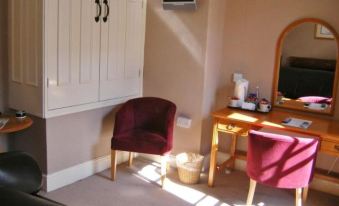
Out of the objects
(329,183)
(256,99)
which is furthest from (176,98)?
(329,183)

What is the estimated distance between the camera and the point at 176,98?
3.87m

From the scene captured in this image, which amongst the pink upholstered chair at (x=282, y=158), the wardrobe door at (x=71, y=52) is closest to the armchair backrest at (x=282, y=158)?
the pink upholstered chair at (x=282, y=158)

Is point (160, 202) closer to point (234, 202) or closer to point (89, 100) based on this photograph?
point (234, 202)

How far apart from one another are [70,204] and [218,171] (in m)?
1.52

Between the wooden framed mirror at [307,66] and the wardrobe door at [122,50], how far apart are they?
1.39m

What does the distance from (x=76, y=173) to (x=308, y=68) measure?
2.31 m

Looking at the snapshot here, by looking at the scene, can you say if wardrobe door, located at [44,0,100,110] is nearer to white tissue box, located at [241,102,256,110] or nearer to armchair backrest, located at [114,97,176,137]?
armchair backrest, located at [114,97,176,137]

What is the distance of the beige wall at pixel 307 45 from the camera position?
3.33m

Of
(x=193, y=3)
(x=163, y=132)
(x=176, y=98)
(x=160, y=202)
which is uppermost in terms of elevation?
(x=193, y=3)

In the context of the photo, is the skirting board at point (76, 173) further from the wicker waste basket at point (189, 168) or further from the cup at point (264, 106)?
the cup at point (264, 106)

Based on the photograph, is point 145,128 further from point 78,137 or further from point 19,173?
point 19,173

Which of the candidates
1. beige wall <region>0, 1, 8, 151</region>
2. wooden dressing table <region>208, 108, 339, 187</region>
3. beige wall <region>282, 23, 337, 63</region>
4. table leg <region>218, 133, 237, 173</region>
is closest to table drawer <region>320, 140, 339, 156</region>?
wooden dressing table <region>208, 108, 339, 187</region>

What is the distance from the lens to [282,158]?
2.67 m

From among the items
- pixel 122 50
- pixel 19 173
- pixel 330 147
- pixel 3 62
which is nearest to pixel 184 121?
pixel 122 50
